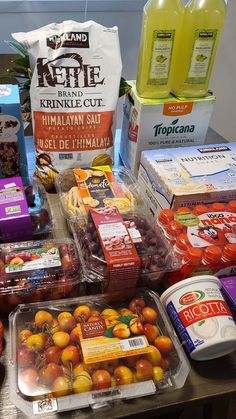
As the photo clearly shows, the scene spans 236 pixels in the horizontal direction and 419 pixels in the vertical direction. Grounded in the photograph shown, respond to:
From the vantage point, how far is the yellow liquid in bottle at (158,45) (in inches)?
31.5

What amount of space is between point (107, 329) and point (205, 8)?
0.73 meters

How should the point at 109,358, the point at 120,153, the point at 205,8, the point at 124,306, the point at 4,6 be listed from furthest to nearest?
the point at 4,6
the point at 120,153
the point at 205,8
the point at 124,306
the point at 109,358

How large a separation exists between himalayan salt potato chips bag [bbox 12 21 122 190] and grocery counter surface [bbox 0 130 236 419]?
0.45 meters

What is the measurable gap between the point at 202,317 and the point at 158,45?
0.61 m

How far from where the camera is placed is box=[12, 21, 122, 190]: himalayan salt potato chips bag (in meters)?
0.81

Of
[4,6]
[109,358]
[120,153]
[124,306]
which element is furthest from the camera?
[4,6]

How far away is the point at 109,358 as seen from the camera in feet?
1.67

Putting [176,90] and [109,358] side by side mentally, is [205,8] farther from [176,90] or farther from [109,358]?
[109,358]

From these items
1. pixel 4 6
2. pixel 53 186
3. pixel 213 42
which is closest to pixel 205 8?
pixel 213 42

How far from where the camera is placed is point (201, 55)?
2.81 ft

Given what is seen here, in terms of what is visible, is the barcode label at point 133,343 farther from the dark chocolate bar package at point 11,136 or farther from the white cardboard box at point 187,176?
the dark chocolate bar package at point 11,136

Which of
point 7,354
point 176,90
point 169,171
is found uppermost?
point 176,90

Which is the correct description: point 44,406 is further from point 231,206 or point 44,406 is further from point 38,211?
point 231,206

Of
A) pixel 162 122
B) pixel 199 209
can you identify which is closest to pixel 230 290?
pixel 199 209
